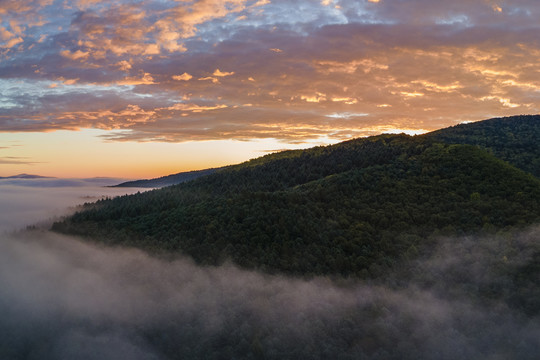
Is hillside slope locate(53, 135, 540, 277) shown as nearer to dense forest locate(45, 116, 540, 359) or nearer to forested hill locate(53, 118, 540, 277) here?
forested hill locate(53, 118, 540, 277)

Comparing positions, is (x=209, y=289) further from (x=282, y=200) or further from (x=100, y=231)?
(x=100, y=231)

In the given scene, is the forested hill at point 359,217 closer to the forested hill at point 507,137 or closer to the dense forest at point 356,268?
the dense forest at point 356,268

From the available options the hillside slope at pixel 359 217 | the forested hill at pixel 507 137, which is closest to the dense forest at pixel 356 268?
the hillside slope at pixel 359 217

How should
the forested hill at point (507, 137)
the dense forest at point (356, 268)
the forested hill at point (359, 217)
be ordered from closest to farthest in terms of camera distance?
the dense forest at point (356, 268), the forested hill at point (359, 217), the forested hill at point (507, 137)

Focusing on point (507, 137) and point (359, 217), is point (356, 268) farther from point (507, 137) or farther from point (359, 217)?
point (507, 137)

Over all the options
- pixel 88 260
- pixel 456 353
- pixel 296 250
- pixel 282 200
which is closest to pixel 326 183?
pixel 282 200

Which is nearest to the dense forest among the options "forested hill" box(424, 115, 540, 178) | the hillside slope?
the hillside slope
